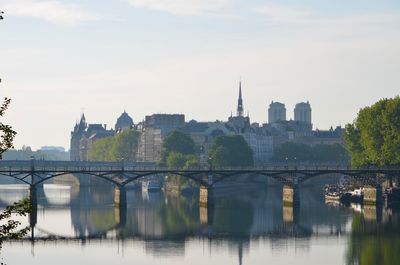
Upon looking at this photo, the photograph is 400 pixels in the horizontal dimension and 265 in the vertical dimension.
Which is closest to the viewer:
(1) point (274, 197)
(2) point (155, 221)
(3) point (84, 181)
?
(2) point (155, 221)

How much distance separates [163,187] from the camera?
565 ft

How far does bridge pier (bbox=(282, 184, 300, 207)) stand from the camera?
396 feet

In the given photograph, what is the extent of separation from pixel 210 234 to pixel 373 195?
1468 inches

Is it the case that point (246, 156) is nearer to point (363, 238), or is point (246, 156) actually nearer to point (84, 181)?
point (84, 181)

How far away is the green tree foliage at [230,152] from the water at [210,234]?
139 ft

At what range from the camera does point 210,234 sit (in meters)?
89.1

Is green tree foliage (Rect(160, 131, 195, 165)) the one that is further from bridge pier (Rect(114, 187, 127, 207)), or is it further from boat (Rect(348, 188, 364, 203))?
bridge pier (Rect(114, 187, 127, 207))

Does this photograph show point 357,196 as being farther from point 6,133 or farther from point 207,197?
point 6,133

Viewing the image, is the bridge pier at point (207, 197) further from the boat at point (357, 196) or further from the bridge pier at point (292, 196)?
the boat at point (357, 196)

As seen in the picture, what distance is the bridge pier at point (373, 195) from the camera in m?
120

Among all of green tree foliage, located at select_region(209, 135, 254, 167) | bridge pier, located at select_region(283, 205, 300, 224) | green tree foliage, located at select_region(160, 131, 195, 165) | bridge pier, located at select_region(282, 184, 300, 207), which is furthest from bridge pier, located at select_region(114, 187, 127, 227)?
green tree foliage, located at select_region(160, 131, 195, 165)

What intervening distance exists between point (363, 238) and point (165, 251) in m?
16.6

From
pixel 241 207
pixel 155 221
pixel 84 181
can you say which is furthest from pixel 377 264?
pixel 84 181

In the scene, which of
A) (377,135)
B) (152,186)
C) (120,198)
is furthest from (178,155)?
→ (120,198)
